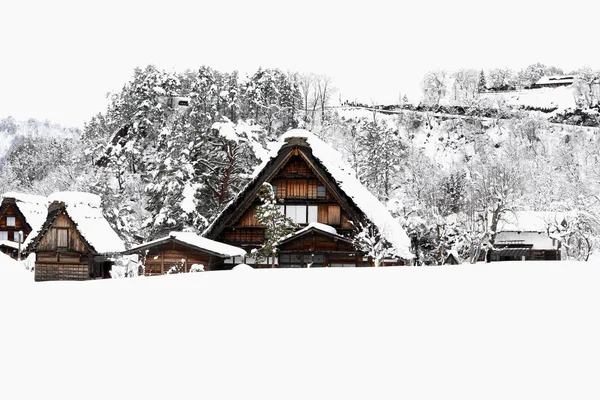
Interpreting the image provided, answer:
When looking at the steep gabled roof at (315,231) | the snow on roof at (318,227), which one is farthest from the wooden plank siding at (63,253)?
the snow on roof at (318,227)

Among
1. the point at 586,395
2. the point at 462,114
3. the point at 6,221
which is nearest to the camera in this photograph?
the point at 586,395

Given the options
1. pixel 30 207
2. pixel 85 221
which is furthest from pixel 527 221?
pixel 30 207

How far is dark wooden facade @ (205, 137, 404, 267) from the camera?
24.8 m

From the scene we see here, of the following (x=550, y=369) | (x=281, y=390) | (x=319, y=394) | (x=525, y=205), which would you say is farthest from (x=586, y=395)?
(x=525, y=205)

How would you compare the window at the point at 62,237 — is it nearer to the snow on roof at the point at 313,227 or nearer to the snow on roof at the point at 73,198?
the snow on roof at the point at 73,198

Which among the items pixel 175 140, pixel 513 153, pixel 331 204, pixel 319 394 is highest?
pixel 513 153

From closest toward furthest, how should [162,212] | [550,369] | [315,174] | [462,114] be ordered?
1. [550,369]
2. [315,174]
3. [162,212]
4. [462,114]

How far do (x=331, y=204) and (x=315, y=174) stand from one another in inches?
59.4

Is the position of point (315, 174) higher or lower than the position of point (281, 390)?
higher

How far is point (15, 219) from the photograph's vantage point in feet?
150

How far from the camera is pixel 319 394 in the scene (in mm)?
3129

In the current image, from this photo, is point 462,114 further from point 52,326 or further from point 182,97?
point 52,326

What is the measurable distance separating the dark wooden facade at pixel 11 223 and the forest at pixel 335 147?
228 inches

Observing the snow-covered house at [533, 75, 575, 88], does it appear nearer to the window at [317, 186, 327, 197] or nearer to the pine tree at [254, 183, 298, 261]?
the window at [317, 186, 327, 197]
